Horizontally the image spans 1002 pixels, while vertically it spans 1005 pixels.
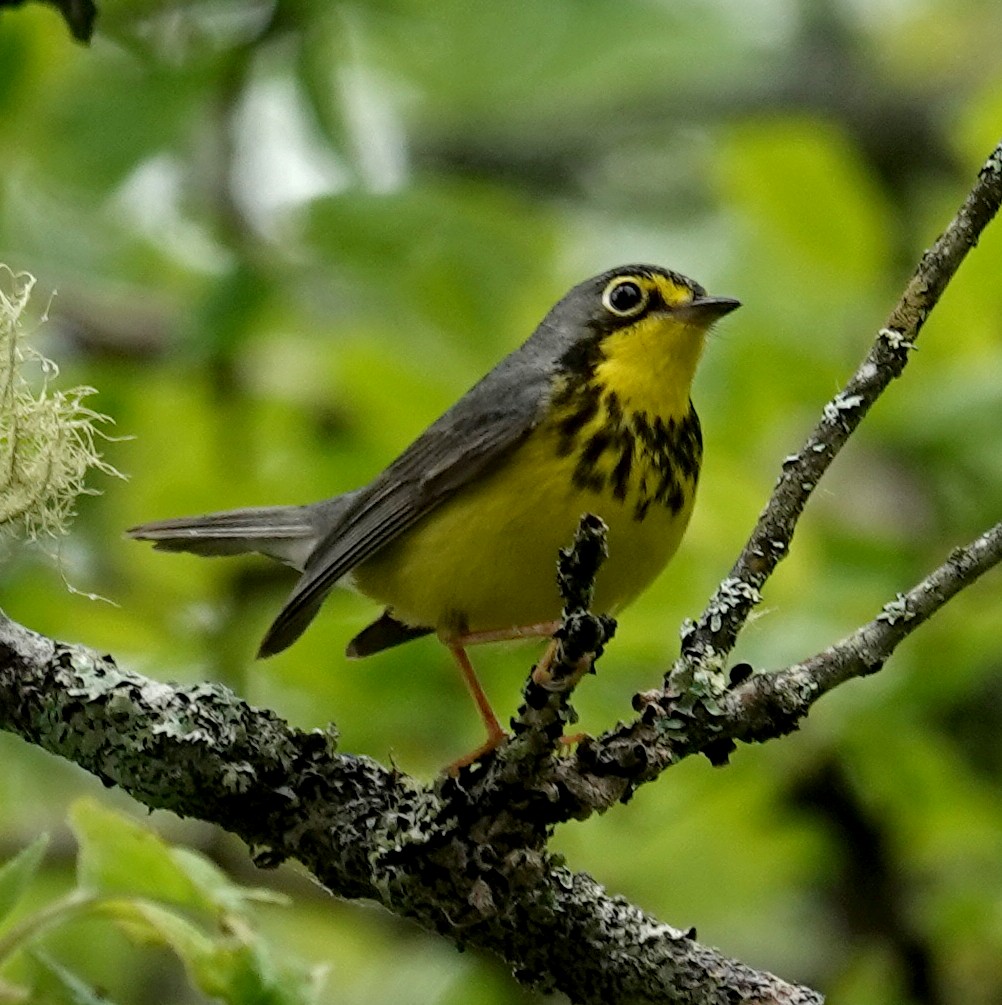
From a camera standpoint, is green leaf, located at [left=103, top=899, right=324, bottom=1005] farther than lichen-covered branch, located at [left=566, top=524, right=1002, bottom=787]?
No

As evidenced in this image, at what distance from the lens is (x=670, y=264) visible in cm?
718

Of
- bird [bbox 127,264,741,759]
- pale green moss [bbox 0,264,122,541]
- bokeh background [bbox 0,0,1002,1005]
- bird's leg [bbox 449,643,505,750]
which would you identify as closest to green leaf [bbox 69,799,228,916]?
pale green moss [bbox 0,264,122,541]

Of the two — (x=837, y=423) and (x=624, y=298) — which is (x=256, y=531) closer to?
(x=624, y=298)

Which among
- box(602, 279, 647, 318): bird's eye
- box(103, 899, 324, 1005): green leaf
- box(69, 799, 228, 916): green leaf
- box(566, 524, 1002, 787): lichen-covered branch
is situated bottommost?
box(103, 899, 324, 1005): green leaf

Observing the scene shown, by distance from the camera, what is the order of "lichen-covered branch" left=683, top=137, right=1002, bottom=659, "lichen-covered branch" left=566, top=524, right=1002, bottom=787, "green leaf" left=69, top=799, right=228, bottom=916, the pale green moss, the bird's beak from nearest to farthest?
1. "green leaf" left=69, top=799, right=228, bottom=916
2. "lichen-covered branch" left=566, top=524, right=1002, bottom=787
3. "lichen-covered branch" left=683, top=137, right=1002, bottom=659
4. the pale green moss
5. the bird's beak

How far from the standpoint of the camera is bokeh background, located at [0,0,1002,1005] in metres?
5.02

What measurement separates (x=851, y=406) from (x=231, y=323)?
2.40 meters

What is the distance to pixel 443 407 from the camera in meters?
5.35

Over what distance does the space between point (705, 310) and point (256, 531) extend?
5.05ft

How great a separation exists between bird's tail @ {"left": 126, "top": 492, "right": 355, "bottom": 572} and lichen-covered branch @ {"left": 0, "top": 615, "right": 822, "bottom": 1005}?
212 cm

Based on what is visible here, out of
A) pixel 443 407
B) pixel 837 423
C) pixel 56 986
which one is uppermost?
pixel 443 407

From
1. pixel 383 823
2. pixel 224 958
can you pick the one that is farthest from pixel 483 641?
pixel 224 958

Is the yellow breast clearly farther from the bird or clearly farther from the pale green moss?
the pale green moss

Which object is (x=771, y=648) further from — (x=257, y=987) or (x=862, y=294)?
(x=257, y=987)
